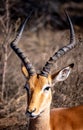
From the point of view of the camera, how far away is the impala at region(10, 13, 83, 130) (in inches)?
336

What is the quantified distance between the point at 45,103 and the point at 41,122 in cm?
35

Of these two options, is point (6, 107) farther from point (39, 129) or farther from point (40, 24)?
point (40, 24)

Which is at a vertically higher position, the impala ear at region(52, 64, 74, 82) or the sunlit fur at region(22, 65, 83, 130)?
the impala ear at region(52, 64, 74, 82)

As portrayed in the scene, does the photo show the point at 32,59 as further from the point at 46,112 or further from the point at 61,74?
the point at 46,112

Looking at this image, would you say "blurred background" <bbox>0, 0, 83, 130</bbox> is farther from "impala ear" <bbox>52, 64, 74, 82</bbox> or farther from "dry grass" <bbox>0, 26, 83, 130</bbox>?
"impala ear" <bbox>52, 64, 74, 82</bbox>

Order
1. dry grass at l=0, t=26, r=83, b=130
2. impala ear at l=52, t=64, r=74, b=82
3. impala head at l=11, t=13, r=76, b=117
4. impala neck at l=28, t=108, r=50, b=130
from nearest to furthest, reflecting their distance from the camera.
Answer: impala head at l=11, t=13, r=76, b=117 < impala neck at l=28, t=108, r=50, b=130 < impala ear at l=52, t=64, r=74, b=82 < dry grass at l=0, t=26, r=83, b=130

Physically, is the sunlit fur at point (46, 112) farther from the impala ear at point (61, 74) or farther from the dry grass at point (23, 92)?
the dry grass at point (23, 92)

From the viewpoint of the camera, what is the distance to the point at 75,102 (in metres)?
10.6

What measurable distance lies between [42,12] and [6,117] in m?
8.65

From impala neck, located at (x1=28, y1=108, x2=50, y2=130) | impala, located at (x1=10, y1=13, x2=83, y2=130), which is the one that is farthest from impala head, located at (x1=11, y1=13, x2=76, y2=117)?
impala neck, located at (x1=28, y1=108, x2=50, y2=130)

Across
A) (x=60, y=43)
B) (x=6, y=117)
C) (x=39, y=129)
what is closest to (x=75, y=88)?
(x=6, y=117)

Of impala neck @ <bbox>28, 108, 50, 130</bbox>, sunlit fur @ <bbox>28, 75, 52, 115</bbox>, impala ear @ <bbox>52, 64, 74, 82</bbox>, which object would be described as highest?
impala ear @ <bbox>52, 64, 74, 82</bbox>

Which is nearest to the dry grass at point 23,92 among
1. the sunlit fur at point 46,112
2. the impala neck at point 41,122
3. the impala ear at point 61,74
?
the sunlit fur at point 46,112

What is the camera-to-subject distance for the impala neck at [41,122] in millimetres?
8828
